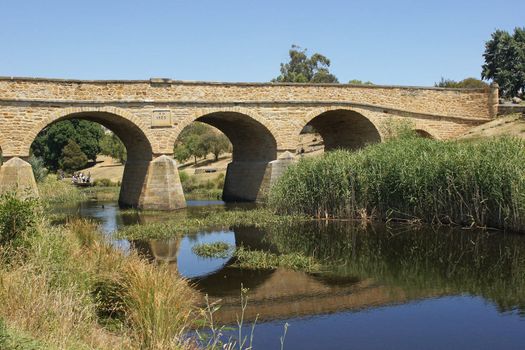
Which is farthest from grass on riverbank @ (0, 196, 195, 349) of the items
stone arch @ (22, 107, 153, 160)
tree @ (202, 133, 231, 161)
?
tree @ (202, 133, 231, 161)

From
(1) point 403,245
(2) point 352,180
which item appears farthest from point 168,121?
(1) point 403,245

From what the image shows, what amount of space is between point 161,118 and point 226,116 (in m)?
3.96

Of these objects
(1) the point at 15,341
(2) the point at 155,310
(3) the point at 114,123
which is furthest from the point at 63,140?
(1) the point at 15,341

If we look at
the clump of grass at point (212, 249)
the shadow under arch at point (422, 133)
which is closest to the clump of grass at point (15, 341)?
the clump of grass at point (212, 249)

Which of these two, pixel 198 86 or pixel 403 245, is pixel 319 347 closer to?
pixel 403 245

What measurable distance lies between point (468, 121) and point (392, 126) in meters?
6.22

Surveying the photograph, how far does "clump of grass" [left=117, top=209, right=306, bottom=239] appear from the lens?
736 inches

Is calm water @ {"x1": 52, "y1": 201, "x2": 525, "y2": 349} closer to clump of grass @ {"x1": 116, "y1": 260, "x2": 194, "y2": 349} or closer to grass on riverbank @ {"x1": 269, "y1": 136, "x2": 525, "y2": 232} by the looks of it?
grass on riverbank @ {"x1": 269, "y1": 136, "x2": 525, "y2": 232}

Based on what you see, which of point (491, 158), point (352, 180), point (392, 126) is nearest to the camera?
point (491, 158)

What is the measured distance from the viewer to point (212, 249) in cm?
1564

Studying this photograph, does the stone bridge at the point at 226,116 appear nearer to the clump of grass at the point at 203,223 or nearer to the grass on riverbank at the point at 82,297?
the clump of grass at the point at 203,223

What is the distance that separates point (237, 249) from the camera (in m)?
15.6

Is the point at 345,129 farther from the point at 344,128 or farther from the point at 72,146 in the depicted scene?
the point at 72,146

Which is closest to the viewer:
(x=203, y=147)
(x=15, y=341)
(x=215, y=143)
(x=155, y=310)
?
(x=15, y=341)
